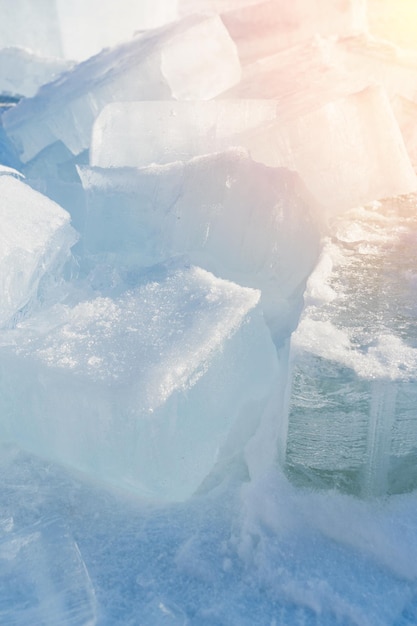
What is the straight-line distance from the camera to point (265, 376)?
0.98 meters

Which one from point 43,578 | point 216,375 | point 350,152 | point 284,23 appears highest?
point 284,23

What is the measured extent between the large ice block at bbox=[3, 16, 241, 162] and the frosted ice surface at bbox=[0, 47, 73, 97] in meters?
0.92

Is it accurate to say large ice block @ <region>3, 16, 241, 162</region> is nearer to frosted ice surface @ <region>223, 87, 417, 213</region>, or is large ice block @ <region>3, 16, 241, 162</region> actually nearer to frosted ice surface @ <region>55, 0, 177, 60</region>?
frosted ice surface @ <region>223, 87, 417, 213</region>

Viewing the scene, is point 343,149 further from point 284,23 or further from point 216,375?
point 284,23

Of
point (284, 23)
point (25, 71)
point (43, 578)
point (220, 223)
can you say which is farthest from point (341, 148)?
point (25, 71)

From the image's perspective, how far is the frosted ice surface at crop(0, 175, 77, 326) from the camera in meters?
1.08

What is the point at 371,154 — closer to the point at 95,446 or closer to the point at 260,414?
the point at 260,414

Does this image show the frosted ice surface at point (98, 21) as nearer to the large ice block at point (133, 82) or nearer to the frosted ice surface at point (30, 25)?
the frosted ice surface at point (30, 25)

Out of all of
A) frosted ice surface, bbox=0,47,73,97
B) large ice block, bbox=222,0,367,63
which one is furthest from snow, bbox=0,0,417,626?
frosted ice surface, bbox=0,47,73,97

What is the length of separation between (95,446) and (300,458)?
0.93ft

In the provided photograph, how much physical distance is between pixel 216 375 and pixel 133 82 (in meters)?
1.24

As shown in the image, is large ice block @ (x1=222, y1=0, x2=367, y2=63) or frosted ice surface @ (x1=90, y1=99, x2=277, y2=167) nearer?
frosted ice surface @ (x1=90, y1=99, x2=277, y2=167)

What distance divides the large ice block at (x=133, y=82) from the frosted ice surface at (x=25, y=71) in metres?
0.92

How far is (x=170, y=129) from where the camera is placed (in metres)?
1.50
